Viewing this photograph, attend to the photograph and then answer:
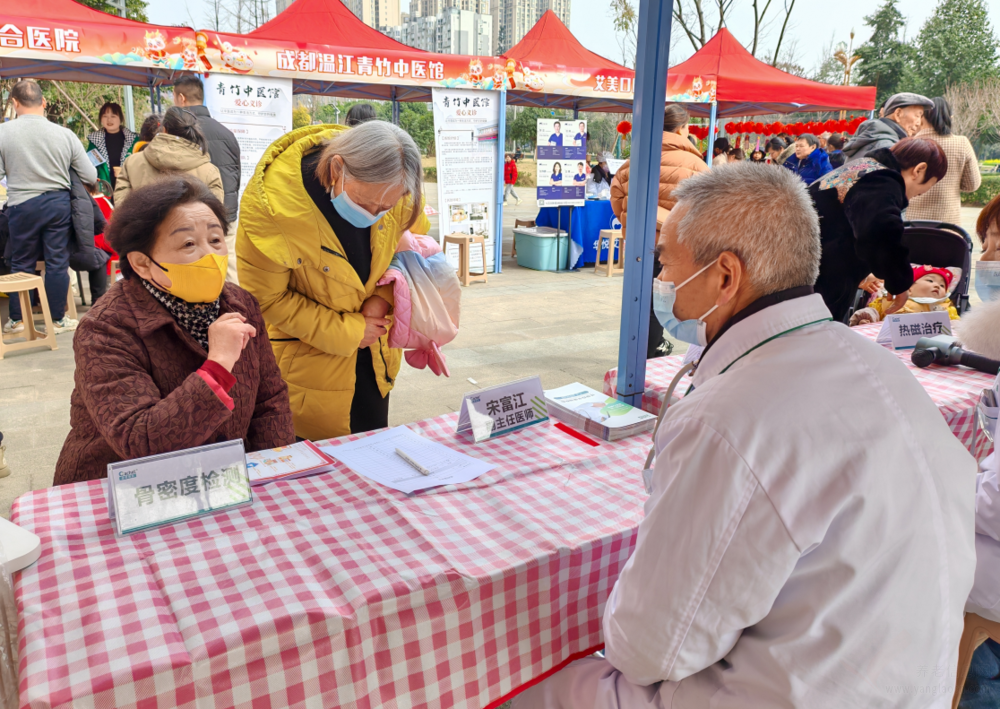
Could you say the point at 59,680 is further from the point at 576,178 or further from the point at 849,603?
the point at 576,178

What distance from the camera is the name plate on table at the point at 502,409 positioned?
184 centimetres

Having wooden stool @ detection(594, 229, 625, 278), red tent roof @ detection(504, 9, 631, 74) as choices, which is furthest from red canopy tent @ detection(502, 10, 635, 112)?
wooden stool @ detection(594, 229, 625, 278)

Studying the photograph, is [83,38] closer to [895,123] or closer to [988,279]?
[895,123]

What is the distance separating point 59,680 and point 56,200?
530 centimetres

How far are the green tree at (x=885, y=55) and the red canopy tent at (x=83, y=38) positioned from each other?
33.6 meters

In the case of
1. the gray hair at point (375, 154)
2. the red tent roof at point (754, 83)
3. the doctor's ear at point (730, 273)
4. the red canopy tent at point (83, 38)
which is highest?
the red tent roof at point (754, 83)

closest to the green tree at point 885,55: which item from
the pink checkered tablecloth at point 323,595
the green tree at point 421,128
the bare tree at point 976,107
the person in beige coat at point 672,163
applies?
the bare tree at point 976,107

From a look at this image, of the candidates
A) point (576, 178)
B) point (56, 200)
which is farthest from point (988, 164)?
point (56, 200)

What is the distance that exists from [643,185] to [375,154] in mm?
812

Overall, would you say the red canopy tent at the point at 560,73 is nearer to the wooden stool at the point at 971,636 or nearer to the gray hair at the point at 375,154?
the gray hair at the point at 375,154

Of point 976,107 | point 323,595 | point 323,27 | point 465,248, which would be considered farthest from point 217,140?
point 976,107

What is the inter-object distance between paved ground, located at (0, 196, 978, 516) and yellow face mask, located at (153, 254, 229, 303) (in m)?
1.90

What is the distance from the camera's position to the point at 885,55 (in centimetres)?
3253

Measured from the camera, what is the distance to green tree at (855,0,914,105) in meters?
31.8
